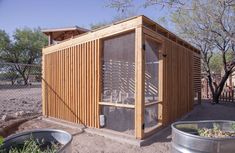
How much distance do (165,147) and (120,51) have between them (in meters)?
2.34

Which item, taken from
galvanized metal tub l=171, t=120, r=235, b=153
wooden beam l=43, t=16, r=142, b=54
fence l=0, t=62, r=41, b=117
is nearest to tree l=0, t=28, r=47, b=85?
fence l=0, t=62, r=41, b=117

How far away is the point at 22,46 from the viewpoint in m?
29.6

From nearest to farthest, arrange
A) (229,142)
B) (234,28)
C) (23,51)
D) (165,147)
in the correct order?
(229,142) < (165,147) < (234,28) < (23,51)

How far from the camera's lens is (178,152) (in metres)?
2.79

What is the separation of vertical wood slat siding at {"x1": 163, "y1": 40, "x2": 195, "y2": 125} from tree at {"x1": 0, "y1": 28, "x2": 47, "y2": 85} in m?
22.7

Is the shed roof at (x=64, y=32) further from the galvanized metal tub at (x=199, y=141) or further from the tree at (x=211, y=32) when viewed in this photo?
the galvanized metal tub at (x=199, y=141)

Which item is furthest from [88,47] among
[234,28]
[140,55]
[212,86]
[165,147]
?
[212,86]

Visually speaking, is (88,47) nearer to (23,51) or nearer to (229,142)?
(229,142)

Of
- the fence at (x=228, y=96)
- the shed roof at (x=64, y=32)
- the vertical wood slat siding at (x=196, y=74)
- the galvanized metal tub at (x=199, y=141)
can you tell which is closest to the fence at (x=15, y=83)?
the shed roof at (x=64, y=32)

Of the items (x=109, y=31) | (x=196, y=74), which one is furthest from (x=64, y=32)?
(x=196, y=74)

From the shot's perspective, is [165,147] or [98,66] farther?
[98,66]

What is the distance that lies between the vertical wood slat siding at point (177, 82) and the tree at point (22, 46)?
22725 millimetres

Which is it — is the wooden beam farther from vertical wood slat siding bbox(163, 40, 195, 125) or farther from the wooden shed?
vertical wood slat siding bbox(163, 40, 195, 125)

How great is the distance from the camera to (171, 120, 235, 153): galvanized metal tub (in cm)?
245
